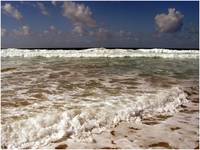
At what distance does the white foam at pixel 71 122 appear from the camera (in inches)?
174

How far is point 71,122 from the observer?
5055mm

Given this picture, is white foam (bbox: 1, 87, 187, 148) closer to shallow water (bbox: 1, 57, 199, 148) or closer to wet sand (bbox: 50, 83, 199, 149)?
shallow water (bbox: 1, 57, 199, 148)

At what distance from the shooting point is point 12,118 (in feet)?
16.3

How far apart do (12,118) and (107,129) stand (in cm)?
161

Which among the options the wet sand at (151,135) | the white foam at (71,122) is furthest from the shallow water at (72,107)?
the wet sand at (151,135)

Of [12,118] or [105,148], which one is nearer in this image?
[105,148]

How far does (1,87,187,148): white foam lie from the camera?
441 centimetres

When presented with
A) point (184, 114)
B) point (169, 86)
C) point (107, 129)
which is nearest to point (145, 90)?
point (169, 86)

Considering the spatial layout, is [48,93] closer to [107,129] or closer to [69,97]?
[69,97]

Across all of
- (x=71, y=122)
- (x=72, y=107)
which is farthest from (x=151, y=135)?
(x=72, y=107)

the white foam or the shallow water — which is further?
the shallow water

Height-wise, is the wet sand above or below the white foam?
below

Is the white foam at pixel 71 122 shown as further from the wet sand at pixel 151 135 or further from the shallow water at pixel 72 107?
the wet sand at pixel 151 135

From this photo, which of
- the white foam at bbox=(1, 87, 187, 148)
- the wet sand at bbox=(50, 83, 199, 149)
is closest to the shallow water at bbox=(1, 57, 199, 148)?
the white foam at bbox=(1, 87, 187, 148)
